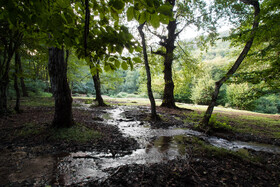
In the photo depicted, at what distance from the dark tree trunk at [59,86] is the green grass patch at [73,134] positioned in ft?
0.88

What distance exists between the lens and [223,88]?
3762 centimetres

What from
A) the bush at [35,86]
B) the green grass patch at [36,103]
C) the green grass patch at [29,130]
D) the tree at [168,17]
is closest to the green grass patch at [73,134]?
the green grass patch at [29,130]

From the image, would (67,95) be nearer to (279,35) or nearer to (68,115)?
(68,115)

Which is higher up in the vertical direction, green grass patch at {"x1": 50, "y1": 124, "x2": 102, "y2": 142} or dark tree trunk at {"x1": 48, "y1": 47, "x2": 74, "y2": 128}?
dark tree trunk at {"x1": 48, "y1": 47, "x2": 74, "y2": 128}

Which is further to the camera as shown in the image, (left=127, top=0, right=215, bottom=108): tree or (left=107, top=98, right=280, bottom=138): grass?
(left=107, top=98, right=280, bottom=138): grass

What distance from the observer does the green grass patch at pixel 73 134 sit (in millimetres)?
3959

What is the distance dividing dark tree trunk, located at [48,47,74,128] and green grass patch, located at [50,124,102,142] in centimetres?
27

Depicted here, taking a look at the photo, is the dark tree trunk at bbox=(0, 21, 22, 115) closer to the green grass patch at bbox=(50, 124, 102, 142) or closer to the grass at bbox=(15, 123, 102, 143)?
the grass at bbox=(15, 123, 102, 143)

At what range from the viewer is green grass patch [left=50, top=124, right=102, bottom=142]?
13.0ft

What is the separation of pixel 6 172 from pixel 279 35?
11866mm

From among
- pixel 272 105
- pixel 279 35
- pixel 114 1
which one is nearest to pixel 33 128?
pixel 114 1

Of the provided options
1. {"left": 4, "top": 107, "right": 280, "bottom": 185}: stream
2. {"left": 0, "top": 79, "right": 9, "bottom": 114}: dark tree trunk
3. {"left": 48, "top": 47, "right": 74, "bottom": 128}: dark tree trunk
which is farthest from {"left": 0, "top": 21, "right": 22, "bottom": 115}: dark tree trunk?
{"left": 4, "top": 107, "right": 280, "bottom": 185}: stream

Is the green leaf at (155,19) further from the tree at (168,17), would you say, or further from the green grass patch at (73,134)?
the green grass patch at (73,134)

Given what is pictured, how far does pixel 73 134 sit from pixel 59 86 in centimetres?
168
